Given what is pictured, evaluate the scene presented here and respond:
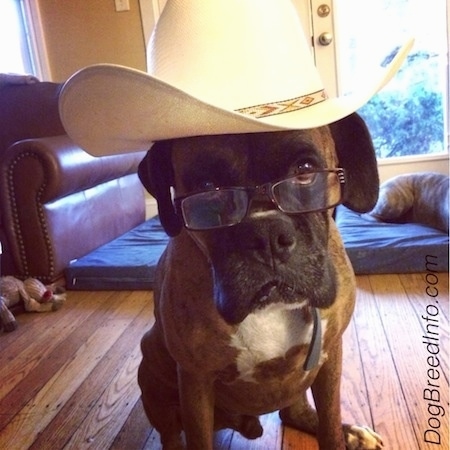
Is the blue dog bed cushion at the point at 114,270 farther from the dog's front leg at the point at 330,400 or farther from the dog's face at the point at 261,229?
the dog's face at the point at 261,229

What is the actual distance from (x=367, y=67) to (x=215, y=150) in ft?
10.1

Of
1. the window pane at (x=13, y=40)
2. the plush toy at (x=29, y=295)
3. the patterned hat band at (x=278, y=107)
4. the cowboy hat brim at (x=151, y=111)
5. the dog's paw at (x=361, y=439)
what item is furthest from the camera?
the window pane at (x=13, y=40)

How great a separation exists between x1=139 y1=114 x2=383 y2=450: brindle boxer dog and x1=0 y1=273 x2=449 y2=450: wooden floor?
31cm

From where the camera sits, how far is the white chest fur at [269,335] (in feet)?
2.78

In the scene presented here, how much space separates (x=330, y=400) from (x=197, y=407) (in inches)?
10.1

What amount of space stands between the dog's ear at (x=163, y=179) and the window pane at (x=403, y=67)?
287 centimetres

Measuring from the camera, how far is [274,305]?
30.9 inches

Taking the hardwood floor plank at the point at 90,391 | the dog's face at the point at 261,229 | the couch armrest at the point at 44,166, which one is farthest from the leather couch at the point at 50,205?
the dog's face at the point at 261,229

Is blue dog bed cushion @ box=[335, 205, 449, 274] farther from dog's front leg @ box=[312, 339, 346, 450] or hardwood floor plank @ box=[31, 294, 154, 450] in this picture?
dog's front leg @ box=[312, 339, 346, 450]

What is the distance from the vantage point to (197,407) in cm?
95

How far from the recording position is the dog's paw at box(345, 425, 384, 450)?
114 cm

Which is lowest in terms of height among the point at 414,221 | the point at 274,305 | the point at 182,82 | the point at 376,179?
the point at 414,221

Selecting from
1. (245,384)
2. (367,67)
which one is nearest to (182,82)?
(245,384)

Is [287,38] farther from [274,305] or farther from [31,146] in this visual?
[31,146]
